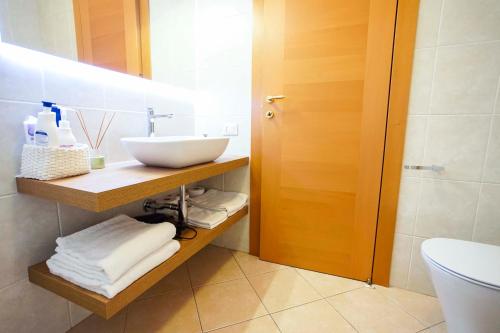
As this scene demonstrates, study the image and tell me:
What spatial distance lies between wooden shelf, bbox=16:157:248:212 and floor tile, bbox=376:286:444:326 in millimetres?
1251

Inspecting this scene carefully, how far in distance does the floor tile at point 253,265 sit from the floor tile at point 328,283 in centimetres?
19

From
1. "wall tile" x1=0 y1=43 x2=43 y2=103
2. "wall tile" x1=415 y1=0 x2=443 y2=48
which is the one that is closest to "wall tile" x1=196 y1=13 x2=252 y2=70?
"wall tile" x1=415 y1=0 x2=443 y2=48

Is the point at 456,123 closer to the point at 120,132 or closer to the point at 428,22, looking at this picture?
the point at 428,22

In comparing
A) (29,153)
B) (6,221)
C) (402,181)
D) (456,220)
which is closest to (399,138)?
(402,181)

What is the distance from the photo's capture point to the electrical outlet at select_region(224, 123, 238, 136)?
1.62 metres

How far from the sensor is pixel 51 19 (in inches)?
35.9

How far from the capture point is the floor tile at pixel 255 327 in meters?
1.05

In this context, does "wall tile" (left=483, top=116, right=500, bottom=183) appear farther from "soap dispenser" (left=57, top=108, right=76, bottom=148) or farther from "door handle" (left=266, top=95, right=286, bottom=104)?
"soap dispenser" (left=57, top=108, right=76, bottom=148)

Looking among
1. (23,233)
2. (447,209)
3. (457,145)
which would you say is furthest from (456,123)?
(23,233)

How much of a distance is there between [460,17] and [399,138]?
59 centimetres

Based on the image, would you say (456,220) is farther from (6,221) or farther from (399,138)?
(6,221)

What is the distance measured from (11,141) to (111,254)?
0.53 meters

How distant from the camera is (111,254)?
0.75m

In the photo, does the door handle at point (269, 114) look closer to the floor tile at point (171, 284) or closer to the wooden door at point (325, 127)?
the wooden door at point (325, 127)
